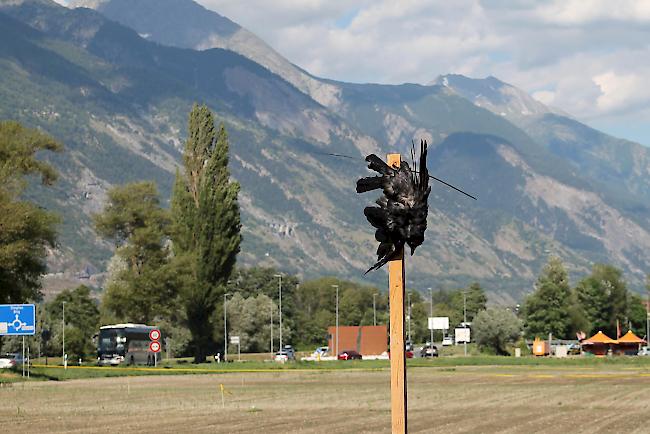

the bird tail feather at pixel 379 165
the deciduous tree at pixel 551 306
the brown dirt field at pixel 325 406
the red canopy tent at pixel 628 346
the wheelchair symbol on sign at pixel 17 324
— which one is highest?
the deciduous tree at pixel 551 306

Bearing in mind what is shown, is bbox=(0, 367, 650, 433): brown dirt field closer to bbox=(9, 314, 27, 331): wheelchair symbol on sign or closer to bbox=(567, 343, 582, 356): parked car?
bbox=(9, 314, 27, 331): wheelchair symbol on sign

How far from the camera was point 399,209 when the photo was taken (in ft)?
52.3

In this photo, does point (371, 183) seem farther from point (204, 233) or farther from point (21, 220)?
point (204, 233)

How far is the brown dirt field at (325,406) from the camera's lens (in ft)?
120

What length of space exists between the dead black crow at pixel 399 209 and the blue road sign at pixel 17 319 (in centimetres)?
6477

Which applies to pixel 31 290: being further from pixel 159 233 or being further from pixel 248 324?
pixel 248 324

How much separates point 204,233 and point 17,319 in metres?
38.7

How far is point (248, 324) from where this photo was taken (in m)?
193

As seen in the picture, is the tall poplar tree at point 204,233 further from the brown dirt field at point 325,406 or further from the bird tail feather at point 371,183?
the bird tail feather at point 371,183

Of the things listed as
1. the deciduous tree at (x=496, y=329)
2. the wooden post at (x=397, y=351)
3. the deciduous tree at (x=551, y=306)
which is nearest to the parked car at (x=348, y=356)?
the deciduous tree at (x=496, y=329)

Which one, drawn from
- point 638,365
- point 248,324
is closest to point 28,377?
point 638,365

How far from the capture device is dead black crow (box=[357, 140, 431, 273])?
15938 mm

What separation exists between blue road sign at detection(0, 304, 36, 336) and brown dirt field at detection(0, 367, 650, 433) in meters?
4.62

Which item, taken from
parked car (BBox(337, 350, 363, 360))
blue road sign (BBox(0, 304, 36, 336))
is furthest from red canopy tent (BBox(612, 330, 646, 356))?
blue road sign (BBox(0, 304, 36, 336))
